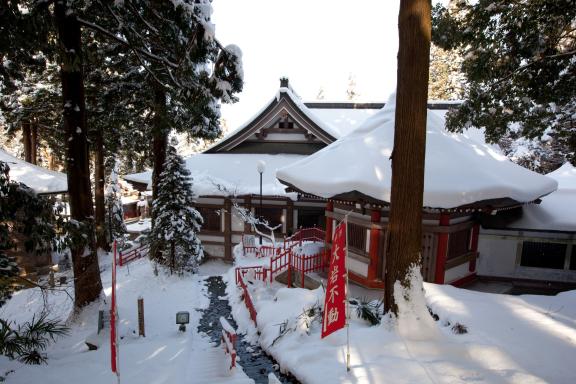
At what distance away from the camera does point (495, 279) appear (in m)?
10.6

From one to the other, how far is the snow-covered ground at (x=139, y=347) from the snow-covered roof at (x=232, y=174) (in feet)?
16.2

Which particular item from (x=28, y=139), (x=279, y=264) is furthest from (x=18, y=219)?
(x=28, y=139)

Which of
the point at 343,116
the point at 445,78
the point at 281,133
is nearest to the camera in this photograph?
the point at 281,133

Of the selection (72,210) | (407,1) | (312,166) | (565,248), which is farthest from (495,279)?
(72,210)

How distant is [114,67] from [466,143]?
13.3 metres

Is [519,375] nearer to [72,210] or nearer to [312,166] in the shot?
[312,166]

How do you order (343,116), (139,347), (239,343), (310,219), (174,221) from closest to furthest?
(139,347)
(239,343)
(174,221)
(310,219)
(343,116)

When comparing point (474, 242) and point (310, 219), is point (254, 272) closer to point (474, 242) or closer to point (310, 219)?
point (310, 219)

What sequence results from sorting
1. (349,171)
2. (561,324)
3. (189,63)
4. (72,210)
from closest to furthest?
(561,324), (189,63), (72,210), (349,171)

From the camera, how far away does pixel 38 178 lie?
15.7 meters

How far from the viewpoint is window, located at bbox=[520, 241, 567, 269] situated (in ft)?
34.0

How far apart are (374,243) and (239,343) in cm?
460

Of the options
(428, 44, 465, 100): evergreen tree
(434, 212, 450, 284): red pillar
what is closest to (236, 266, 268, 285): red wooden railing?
(434, 212, 450, 284): red pillar

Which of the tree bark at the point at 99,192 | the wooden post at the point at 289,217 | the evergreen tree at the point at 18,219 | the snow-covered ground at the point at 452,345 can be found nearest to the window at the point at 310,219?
the wooden post at the point at 289,217
